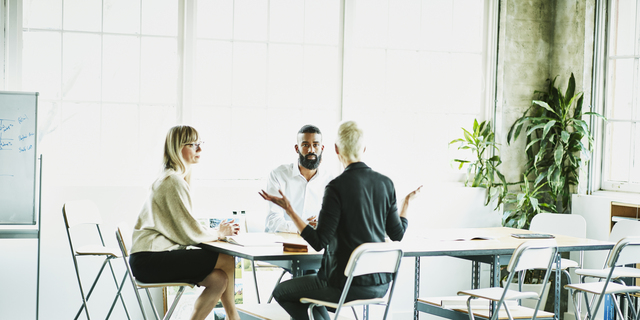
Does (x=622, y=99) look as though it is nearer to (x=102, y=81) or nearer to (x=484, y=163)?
(x=484, y=163)

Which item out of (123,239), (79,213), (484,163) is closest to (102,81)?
(79,213)

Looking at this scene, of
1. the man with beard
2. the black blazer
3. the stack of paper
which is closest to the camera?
the black blazer

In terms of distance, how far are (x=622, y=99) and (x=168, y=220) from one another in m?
4.28

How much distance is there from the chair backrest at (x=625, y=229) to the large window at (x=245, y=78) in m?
1.70

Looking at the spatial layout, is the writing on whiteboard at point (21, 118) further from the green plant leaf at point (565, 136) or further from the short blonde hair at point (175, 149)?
the green plant leaf at point (565, 136)

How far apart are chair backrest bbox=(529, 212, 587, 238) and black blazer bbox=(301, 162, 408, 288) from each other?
2406 mm

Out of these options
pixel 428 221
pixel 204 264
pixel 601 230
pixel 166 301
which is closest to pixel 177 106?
pixel 166 301

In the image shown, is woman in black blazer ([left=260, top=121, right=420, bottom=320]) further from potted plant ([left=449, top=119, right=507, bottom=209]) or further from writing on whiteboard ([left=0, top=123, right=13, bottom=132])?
potted plant ([left=449, top=119, right=507, bottom=209])

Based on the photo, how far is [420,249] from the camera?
367cm

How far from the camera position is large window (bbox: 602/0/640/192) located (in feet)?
19.1

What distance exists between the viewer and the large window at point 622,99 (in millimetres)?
5824

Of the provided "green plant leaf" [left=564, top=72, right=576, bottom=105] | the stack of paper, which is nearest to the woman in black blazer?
the stack of paper

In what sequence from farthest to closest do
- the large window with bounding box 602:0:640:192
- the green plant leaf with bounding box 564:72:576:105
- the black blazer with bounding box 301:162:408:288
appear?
1. the green plant leaf with bounding box 564:72:576:105
2. the large window with bounding box 602:0:640:192
3. the black blazer with bounding box 301:162:408:288

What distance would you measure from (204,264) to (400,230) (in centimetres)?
122
